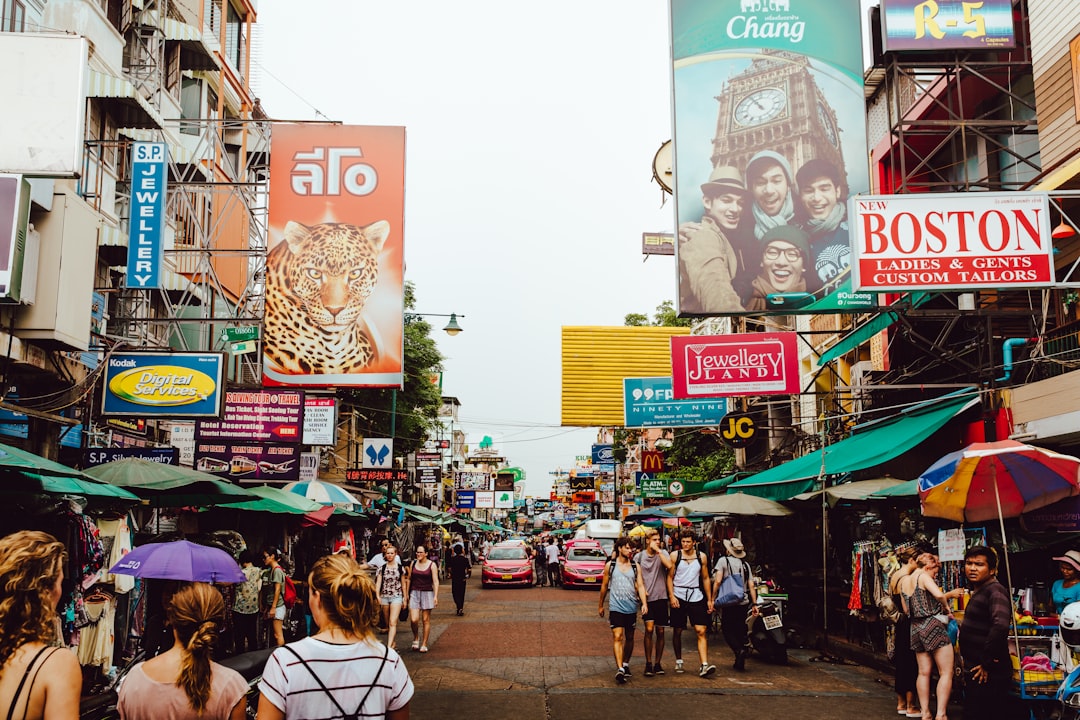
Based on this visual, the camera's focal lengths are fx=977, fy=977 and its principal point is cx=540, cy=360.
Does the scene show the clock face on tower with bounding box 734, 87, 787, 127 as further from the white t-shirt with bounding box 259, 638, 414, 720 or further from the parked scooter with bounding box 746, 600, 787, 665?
the white t-shirt with bounding box 259, 638, 414, 720

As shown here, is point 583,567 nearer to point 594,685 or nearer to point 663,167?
point 663,167

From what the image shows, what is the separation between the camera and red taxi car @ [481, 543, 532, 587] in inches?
Result: 1353

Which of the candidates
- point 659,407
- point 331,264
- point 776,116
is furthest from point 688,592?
point 659,407

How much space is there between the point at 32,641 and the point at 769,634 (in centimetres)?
1213

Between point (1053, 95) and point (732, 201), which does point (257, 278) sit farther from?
point (1053, 95)

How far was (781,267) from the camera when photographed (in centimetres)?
1753

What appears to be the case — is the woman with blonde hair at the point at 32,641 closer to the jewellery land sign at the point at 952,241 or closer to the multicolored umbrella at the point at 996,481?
the multicolored umbrella at the point at 996,481

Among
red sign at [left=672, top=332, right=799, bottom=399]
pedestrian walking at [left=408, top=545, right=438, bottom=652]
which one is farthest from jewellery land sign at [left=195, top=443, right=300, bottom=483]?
red sign at [left=672, top=332, right=799, bottom=399]

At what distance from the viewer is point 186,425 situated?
21.4 m

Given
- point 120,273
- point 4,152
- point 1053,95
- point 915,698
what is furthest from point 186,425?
point 1053,95

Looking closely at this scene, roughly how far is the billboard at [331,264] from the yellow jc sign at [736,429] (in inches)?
345

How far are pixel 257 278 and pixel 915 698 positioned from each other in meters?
15.8

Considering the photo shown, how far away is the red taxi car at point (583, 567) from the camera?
3331 cm

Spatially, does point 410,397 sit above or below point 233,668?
above
